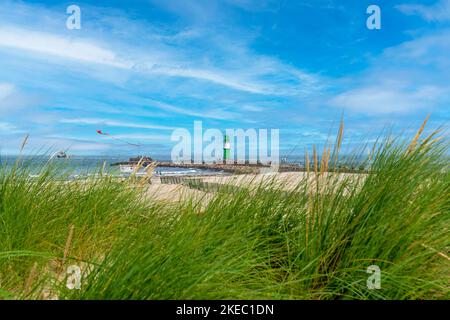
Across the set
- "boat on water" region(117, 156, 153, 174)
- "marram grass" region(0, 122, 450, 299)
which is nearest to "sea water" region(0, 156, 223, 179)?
"boat on water" region(117, 156, 153, 174)

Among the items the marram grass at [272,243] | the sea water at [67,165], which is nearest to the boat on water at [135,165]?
the sea water at [67,165]

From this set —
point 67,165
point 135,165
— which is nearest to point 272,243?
point 135,165

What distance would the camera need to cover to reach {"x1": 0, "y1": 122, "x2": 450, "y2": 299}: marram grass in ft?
5.96

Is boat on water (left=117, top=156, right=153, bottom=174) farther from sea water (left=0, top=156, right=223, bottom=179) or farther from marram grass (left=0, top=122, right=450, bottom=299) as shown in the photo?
marram grass (left=0, top=122, right=450, bottom=299)

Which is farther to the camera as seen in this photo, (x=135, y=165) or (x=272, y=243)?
(x=135, y=165)

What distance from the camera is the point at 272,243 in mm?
2594

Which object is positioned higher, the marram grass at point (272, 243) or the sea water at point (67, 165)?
the sea water at point (67, 165)

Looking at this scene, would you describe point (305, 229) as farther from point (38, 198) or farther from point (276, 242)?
point (38, 198)

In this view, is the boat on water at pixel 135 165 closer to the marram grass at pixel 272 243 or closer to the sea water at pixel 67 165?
the sea water at pixel 67 165

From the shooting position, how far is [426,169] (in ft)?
8.87

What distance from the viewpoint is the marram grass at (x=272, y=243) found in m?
1.82

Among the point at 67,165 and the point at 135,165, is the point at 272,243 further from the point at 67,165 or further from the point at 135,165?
the point at 67,165
